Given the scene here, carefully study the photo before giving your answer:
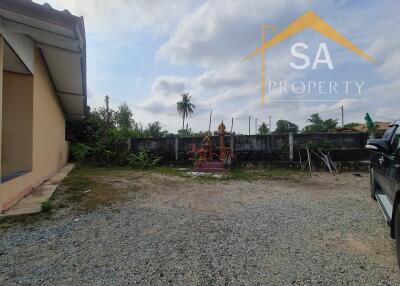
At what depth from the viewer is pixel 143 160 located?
38.1ft

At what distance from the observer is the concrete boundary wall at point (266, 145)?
10172 mm

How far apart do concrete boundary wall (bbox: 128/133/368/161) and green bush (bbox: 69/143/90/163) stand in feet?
7.34

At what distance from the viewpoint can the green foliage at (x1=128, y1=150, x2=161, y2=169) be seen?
11391 mm

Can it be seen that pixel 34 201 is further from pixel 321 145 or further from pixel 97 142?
pixel 321 145

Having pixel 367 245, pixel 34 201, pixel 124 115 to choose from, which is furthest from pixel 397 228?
pixel 124 115

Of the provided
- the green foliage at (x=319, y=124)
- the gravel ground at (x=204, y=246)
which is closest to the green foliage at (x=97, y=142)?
the gravel ground at (x=204, y=246)

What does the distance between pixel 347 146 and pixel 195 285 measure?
10.4 metres

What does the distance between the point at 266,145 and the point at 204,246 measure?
882 centimetres

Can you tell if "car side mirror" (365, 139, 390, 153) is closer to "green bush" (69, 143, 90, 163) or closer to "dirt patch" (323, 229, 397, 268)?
"dirt patch" (323, 229, 397, 268)

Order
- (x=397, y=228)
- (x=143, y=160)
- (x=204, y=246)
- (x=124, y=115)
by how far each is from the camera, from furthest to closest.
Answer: (x=124, y=115) → (x=143, y=160) → (x=204, y=246) → (x=397, y=228)

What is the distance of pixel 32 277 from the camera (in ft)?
6.64

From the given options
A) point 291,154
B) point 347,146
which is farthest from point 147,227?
point 347,146

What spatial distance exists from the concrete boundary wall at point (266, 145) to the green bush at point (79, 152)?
7.34 ft

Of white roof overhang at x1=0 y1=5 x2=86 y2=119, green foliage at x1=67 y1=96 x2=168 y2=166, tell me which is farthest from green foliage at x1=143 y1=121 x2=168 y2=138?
white roof overhang at x1=0 y1=5 x2=86 y2=119
